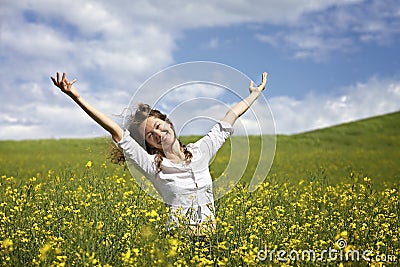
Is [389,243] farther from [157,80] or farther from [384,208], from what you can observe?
[157,80]

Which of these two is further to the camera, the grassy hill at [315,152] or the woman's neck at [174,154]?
the grassy hill at [315,152]

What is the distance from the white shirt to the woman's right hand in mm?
850

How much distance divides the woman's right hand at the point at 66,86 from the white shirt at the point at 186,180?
0.85 m

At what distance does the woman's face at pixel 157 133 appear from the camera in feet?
18.6

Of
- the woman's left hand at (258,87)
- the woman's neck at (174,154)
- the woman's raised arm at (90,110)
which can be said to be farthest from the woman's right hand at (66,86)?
the woman's left hand at (258,87)

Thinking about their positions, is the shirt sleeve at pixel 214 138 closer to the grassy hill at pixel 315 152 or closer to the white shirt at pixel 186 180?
the white shirt at pixel 186 180

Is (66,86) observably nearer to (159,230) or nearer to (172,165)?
(172,165)

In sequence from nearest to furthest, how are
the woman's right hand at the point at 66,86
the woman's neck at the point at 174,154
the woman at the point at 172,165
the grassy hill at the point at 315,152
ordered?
the woman's right hand at the point at 66,86 < the woman at the point at 172,165 < the woman's neck at the point at 174,154 < the grassy hill at the point at 315,152

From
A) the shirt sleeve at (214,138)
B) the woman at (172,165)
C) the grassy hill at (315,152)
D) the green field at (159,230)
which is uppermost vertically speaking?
the grassy hill at (315,152)

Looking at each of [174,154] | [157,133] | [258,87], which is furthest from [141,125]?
[258,87]

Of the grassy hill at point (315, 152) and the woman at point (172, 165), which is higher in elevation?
the grassy hill at point (315, 152)

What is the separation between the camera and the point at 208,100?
5949 mm

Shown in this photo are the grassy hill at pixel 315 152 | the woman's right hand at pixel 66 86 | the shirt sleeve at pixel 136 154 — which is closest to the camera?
the woman's right hand at pixel 66 86

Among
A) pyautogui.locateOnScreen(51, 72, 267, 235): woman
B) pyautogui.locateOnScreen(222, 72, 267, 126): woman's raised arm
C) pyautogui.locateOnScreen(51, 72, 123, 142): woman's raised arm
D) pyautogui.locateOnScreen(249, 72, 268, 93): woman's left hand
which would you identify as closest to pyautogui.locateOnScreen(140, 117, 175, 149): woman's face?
pyautogui.locateOnScreen(51, 72, 267, 235): woman
